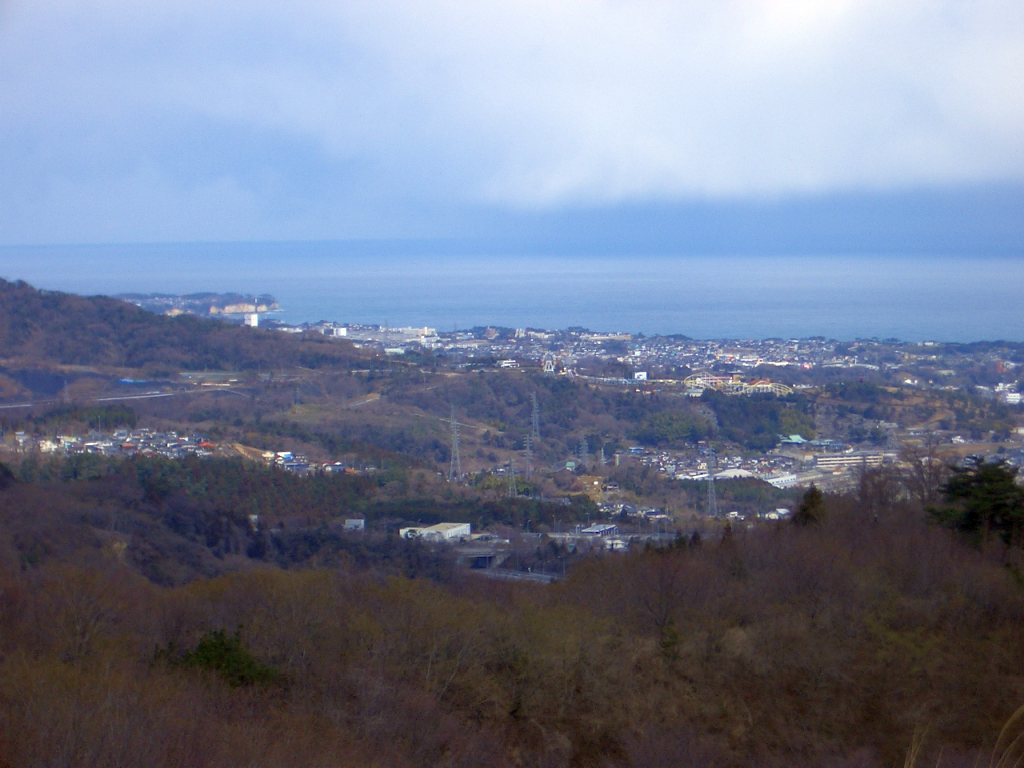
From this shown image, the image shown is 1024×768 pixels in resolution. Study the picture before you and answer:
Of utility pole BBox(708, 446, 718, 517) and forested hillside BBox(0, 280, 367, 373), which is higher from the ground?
forested hillside BBox(0, 280, 367, 373)

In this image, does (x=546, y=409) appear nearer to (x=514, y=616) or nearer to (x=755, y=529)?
(x=755, y=529)

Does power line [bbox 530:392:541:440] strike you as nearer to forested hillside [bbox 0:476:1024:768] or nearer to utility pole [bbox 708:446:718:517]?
utility pole [bbox 708:446:718:517]

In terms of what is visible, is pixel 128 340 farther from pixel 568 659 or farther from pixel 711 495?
pixel 568 659

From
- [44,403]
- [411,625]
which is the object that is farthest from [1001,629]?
[44,403]

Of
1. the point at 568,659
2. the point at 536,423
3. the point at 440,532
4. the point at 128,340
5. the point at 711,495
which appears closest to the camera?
the point at 568,659

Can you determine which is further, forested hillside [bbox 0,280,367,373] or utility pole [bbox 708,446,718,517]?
forested hillside [bbox 0,280,367,373]

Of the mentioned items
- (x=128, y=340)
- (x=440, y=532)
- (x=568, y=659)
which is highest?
(x=128, y=340)

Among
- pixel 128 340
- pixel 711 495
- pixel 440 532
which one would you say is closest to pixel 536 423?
pixel 711 495

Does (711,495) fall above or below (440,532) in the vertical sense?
above

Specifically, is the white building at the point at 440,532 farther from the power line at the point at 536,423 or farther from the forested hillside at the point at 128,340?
the forested hillside at the point at 128,340

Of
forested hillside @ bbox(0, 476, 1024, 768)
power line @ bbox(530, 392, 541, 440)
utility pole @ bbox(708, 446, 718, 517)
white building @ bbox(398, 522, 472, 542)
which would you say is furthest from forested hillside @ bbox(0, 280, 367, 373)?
forested hillside @ bbox(0, 476, 1024, 768)

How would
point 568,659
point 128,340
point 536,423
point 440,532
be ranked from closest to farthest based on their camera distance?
point 568,659, point 440,532, point 536,423, point 128,340
